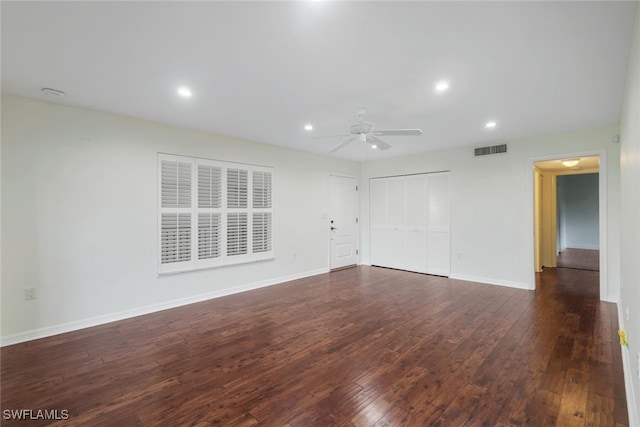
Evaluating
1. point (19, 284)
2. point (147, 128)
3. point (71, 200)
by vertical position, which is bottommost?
point (19, 284)

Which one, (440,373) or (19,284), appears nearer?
(440,373)

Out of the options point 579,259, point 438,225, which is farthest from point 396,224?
point 579,259

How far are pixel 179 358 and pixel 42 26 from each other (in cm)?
278

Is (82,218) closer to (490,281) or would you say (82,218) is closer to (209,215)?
(209,215)

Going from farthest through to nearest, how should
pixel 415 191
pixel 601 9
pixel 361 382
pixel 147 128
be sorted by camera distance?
pixel 415 191 → pixel 147 128 → pixel 361 382 → pixel 601 9

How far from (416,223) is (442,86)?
3.80m

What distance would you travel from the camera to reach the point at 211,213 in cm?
442

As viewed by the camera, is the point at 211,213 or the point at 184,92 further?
the point at 211,213

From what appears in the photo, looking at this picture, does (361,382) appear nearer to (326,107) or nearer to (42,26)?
(326,107)

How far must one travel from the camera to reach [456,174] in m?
5.58

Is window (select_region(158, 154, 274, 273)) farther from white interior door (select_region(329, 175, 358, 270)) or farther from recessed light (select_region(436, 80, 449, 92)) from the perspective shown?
recessed light (select_region(436, 80, 449, 92))

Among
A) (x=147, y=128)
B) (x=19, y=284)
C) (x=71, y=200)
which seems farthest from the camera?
(x=147, y=128)

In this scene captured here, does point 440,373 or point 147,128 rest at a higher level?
point 147,128

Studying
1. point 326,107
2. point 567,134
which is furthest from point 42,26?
point 567,134
